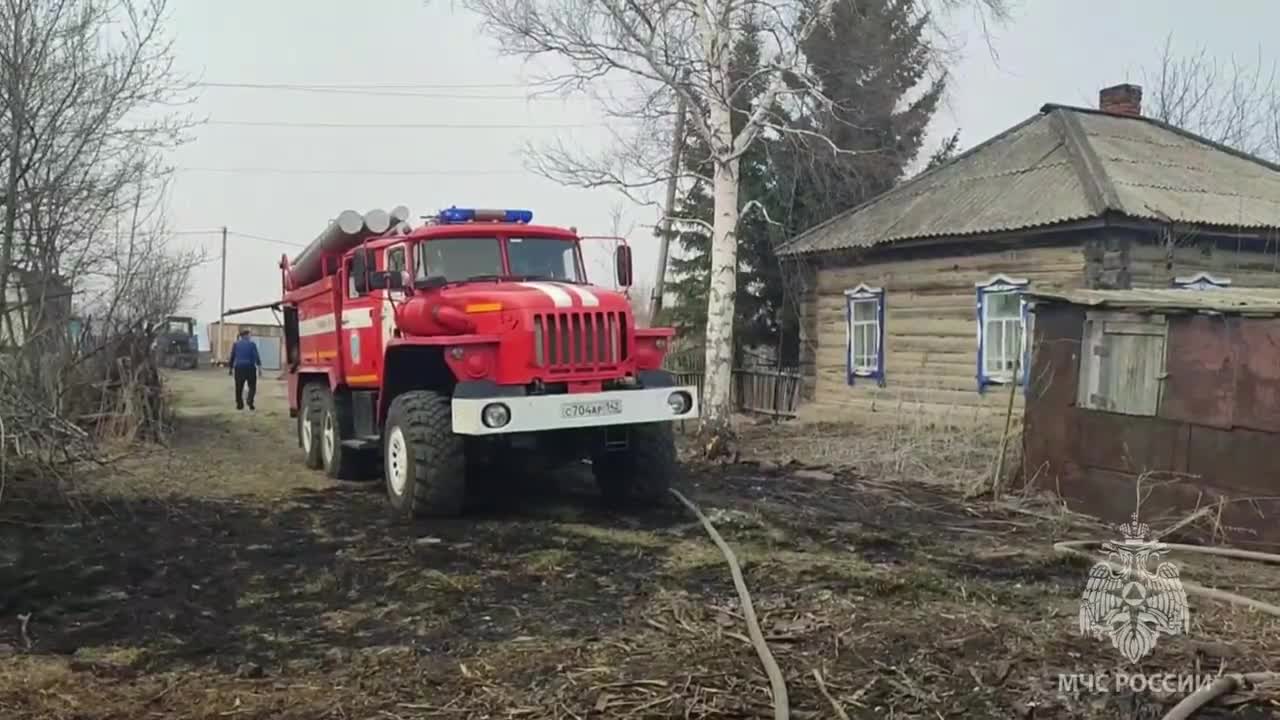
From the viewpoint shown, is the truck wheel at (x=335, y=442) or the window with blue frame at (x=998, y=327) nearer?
the truck wheel at (x=335, y=442)

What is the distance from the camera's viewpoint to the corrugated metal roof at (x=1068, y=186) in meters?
13.7

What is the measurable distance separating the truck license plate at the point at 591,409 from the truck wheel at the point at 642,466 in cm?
63

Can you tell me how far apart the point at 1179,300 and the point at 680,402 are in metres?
4.04

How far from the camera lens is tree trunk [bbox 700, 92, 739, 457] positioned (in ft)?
44.7

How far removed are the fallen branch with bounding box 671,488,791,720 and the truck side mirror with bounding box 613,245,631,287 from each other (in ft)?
9.08

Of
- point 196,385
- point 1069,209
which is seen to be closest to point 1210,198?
point 1069,209

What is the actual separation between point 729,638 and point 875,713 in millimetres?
1003

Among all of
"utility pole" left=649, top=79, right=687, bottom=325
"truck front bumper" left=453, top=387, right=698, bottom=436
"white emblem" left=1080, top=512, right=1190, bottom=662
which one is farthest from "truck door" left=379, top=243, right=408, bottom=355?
"utility pole" left=649, top=79, right=687, bottom=325

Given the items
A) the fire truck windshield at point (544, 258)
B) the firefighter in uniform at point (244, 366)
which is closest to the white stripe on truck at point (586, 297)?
the fire truck windshield at point (544, 258)

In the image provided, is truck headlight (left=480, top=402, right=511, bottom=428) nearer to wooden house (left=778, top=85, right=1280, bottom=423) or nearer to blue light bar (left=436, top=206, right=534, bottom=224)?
blue light bar (left=436, top=206, right=534, bottom=224)

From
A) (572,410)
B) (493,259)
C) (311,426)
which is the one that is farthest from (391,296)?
(311,426)

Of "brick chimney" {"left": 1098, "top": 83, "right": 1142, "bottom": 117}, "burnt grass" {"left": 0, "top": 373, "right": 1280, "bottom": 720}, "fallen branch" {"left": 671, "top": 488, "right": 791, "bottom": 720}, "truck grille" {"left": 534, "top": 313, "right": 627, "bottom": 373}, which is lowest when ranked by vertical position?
"burnt grass" {"left": 0, "top": 373, "right": 1280, "bottom": 720}

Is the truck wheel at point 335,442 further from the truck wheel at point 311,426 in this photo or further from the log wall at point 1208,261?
the log wall at point 1208,261

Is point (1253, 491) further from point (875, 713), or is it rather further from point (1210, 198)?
point (1210, 198)
